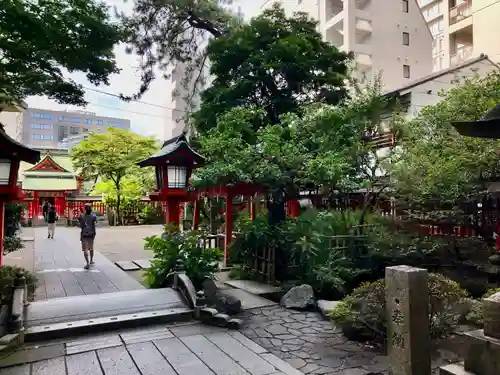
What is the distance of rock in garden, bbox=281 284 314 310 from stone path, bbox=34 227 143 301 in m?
3.40

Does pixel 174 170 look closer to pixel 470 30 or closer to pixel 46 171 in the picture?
pixel 470 30

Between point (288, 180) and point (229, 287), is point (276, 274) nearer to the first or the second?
point (229, 287)

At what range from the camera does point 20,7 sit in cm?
652

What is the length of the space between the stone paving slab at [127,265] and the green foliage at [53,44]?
520 centimetres

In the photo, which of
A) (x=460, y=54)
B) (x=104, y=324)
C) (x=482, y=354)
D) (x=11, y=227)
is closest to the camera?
(x=482, y=354)

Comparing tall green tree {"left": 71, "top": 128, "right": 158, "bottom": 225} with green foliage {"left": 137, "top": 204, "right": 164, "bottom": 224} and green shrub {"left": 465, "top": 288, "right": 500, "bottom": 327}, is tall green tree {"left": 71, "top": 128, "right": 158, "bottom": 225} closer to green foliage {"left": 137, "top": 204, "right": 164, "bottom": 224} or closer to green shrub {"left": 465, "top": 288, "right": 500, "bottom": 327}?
green foliage {"left": 137, "top": 204, "right": 164, "bottom": 224}

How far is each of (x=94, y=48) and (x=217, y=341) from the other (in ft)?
20.7

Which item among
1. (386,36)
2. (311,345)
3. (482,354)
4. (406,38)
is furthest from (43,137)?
(482,354)

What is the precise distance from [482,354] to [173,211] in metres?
6.15

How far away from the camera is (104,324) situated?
5914mm

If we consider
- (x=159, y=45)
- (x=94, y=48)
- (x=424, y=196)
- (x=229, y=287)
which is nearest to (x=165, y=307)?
(x=229, y=287)

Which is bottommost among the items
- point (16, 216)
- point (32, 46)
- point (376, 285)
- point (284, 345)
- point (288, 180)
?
point (284, 345)

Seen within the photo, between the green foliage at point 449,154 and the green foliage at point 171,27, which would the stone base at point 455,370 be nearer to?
the green foliage at point 449,154

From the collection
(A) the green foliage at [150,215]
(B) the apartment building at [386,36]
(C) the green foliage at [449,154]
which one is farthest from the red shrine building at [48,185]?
(C) the green foliage at [449,154]
